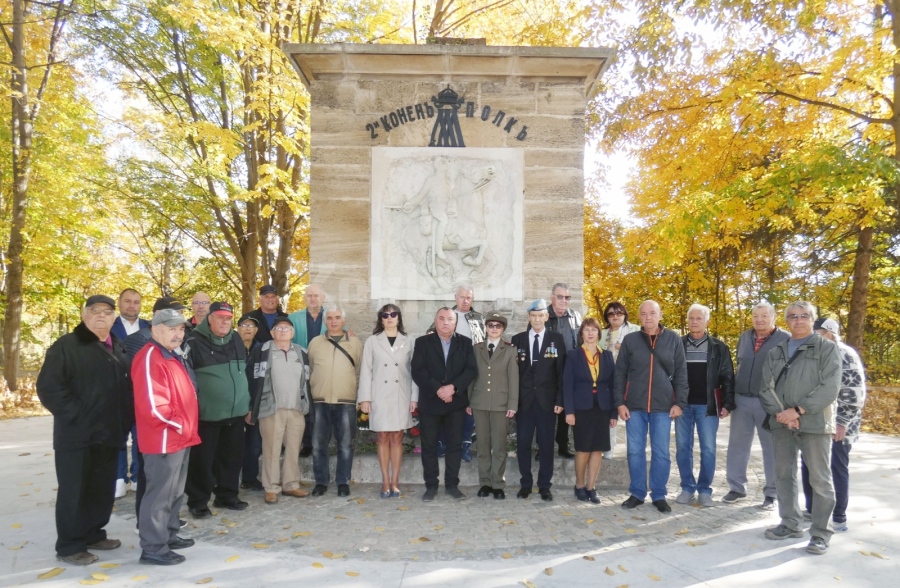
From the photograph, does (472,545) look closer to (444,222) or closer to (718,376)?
(718,376)

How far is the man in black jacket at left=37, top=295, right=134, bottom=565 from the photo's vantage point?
13.3 ft

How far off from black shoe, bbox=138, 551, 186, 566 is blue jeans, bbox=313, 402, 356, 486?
1.81m

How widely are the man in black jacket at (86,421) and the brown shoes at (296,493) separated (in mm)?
1565

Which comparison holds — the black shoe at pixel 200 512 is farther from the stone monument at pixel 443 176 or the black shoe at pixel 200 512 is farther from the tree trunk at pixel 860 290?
the tree trunk at pixel 860 290

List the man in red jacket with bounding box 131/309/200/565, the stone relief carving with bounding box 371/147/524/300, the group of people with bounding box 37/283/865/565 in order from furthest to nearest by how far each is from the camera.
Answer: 1. the stone relief carving with bounding box 371/147/524/300
2. the group of people with bounding box 37/283/865/565
3. the man in red jacket with bounding box 131/309/200/565

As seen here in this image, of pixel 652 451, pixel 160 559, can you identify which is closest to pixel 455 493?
pixel 652 451

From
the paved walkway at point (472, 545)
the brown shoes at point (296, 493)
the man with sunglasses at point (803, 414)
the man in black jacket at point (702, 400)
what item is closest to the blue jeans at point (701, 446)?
the man in black jacket at point (702, 400)

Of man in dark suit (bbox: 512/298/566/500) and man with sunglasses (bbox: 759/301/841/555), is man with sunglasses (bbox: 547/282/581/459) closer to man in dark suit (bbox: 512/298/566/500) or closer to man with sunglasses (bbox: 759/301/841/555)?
man in dark suit (bbox: 512/298/566/500)

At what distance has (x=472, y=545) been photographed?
4.36 m

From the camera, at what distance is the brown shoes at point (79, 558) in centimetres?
Answer: 399

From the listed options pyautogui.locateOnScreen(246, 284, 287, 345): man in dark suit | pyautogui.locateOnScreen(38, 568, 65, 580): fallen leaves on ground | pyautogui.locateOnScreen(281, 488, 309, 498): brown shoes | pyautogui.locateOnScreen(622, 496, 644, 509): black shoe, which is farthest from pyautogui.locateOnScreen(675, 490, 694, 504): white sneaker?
pyautogui.locateOnScreen(38, 568, 65, 580): fallen leaves on ground

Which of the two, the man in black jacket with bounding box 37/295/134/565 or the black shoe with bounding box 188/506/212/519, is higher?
the man in black jacket with bounding box 37/295/134/565

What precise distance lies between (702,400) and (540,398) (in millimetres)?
1453

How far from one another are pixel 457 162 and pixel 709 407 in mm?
3627
